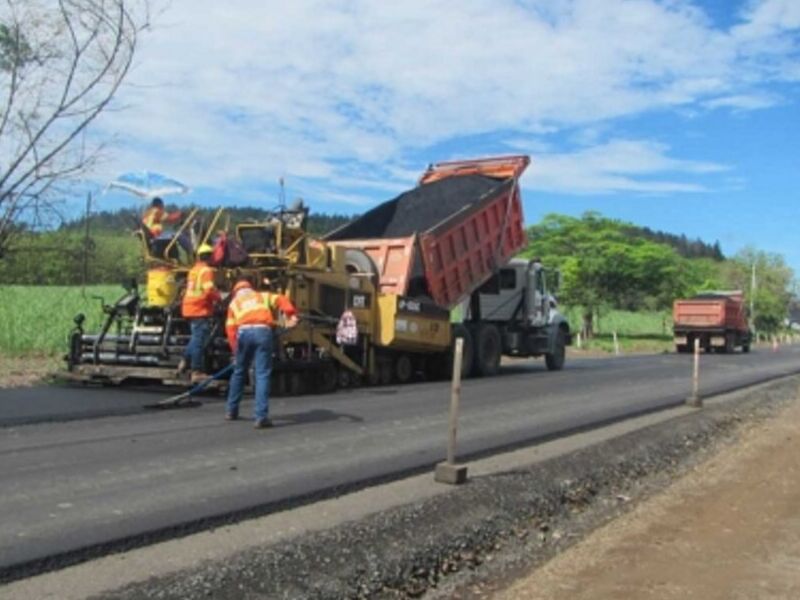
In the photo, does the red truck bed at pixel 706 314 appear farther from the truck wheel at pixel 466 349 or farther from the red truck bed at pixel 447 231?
the truck wheel at pixel 466 349

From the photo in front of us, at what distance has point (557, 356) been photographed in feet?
71.5

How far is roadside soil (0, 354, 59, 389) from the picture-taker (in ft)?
44.2

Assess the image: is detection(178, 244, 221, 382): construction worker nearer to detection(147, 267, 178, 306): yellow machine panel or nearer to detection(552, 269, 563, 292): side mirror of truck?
detection(147, 267, 178, 306): yellow machine panel

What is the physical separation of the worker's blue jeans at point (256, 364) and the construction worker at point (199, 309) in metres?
1.97

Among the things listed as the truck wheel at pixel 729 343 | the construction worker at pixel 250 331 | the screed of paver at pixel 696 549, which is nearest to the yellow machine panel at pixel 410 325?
the construction worker at pixel 250 331

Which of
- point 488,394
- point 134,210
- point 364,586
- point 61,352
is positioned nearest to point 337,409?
point 488,394

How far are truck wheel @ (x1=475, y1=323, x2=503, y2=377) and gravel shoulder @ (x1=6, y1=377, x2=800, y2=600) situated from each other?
941cm

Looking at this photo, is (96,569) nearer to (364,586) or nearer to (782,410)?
(364,586)

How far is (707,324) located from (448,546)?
36.5 meters

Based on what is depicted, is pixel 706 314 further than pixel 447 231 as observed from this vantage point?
Yes

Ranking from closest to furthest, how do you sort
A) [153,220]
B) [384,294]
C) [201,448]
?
[201,448], [153,220], [384,294]

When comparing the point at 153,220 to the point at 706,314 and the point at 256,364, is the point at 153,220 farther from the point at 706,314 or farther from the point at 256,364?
the point at 706,314

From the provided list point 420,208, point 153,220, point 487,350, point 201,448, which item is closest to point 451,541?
point 201,448

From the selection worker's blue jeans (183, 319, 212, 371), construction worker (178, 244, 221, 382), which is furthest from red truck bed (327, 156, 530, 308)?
worker's blue jeans (183, 319, 212, 371)
